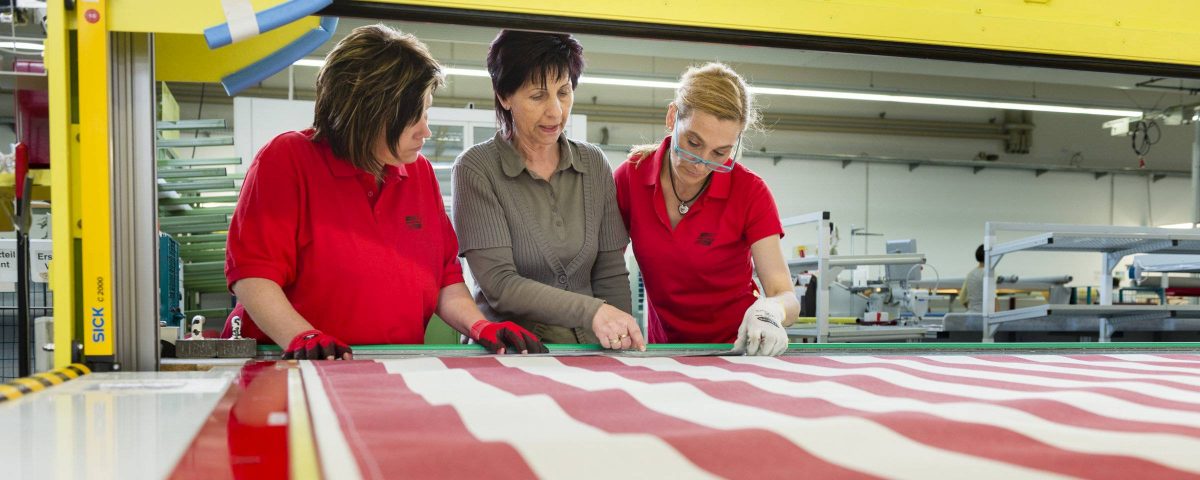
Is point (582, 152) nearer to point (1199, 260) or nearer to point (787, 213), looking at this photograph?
point (1199, 260)

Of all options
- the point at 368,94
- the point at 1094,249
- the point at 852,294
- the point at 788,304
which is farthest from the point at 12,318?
the point at 1094,249

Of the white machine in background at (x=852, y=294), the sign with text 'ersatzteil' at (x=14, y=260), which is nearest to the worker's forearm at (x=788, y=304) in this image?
the sign with text 'ersatzteil' at (x=14, y=260)

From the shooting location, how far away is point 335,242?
1.72 meters

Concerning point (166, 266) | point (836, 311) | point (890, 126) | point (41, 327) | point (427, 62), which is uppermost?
point (890, 126)

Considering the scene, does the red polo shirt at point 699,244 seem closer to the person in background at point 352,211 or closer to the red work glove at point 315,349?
the person in background at point 352,211

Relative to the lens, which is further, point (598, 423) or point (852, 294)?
point (852, 294)

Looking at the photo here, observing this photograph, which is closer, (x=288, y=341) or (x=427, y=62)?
(x=288, y=341)

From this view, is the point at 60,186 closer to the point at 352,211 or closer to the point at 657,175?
the point at 352,211

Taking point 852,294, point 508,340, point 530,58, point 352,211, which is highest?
point 530,58

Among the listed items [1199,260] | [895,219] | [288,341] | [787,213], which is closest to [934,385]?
[288,341]

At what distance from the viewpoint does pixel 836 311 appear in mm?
7430

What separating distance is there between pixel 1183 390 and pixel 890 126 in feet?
41.2

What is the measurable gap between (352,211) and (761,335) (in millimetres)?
841

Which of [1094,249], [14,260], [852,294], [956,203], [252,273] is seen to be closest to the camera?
[252,273]
